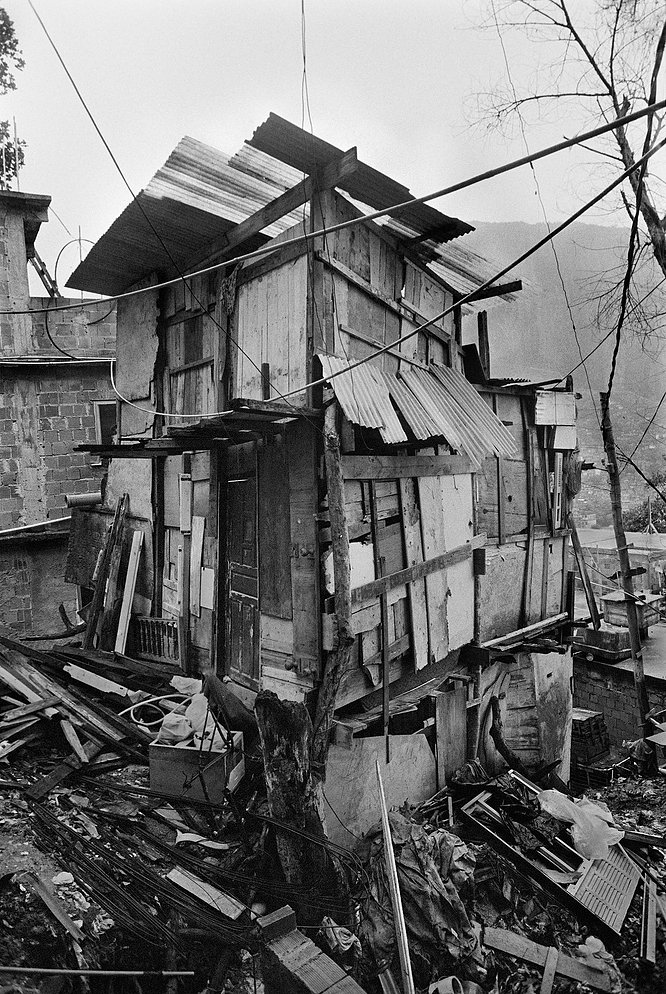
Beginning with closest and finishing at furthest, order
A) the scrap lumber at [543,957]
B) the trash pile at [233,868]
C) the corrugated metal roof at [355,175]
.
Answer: the trash pile at [233,868]
the corrugated metal roof at [355,175]
the scrap lumber at [543,957]

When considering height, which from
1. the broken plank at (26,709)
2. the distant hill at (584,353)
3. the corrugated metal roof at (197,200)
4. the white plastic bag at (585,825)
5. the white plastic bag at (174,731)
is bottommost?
the white plastic bag at (585,825)

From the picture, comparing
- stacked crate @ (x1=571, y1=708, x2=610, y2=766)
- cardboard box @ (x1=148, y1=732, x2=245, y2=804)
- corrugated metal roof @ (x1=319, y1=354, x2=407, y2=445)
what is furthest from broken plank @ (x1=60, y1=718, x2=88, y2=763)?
stacked crate @ (x1=571, y1=708, x2=610, y2=766)

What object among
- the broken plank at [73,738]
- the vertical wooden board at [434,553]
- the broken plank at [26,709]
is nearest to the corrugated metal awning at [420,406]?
the vertical wooden board at [434,553]

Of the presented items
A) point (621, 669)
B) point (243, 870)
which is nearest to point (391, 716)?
point (243, 870)

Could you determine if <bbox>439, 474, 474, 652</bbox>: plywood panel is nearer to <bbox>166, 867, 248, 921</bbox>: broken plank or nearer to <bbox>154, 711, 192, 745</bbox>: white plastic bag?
<bbox>154, 711, 192, 745</bbox>: white plastic bag

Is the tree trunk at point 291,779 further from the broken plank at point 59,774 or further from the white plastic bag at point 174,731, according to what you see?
the broken plank at point 59,774

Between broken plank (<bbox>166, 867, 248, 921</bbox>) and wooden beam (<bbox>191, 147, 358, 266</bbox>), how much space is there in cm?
714

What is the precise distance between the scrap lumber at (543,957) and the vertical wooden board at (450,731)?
252 centimetres

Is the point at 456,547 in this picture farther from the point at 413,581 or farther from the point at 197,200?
the point at 197,200

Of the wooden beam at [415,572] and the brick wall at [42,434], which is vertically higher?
the brick wall at [42,434]

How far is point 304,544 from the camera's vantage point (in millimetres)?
6848

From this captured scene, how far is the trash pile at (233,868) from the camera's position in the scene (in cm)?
511

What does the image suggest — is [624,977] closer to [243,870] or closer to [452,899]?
[452,899]

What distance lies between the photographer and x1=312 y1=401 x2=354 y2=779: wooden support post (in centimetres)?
615
